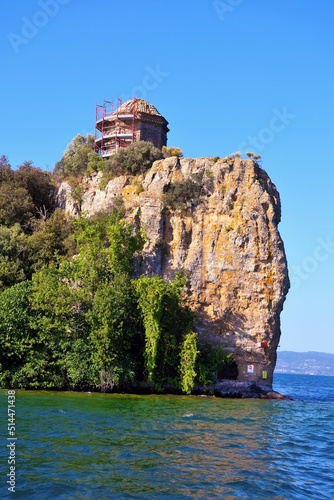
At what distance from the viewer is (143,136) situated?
146 feet

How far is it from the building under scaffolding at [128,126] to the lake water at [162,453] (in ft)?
90.6

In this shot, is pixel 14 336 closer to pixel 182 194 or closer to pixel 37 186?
pixel 182 194

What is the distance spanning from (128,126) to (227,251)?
17.3m

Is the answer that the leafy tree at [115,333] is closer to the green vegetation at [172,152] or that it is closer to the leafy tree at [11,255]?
the leafy tree at [11,255]

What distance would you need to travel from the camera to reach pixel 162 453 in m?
12.9

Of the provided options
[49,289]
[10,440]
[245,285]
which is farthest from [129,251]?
[10,440]

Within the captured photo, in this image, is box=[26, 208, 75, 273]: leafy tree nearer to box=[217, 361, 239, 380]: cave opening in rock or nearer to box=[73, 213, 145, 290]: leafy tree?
box=[73, 213, 145, 290]: leafy tree

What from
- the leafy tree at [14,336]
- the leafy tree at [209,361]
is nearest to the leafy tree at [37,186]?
the leafy tree at [14,336]

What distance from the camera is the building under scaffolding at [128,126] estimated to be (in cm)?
4406

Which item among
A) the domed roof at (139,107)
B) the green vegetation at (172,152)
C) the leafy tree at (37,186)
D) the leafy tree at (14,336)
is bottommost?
the leafy tree at (14,336)

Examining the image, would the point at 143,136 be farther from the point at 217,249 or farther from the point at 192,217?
the point at 217,249

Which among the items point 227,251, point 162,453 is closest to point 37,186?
point 227,251

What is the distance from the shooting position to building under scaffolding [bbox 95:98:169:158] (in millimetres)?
44062

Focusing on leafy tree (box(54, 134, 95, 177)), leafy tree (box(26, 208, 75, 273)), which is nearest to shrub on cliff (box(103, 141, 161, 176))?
leafy tree (box(54, 134, 95, 177))
